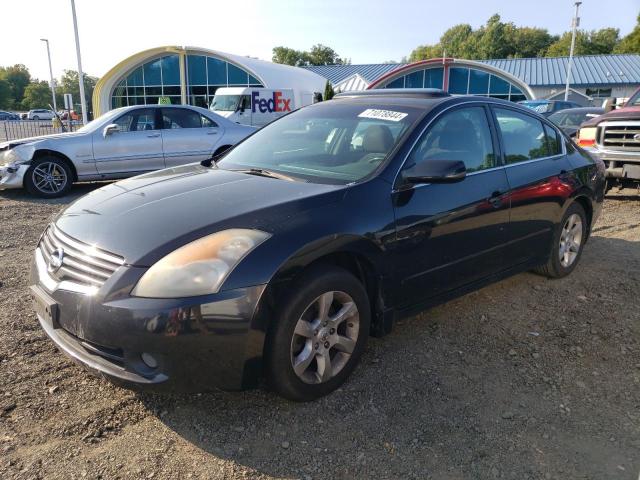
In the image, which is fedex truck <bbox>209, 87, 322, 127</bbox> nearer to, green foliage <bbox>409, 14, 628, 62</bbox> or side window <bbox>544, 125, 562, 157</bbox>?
side window <bbox>544, 125, 562, 157</bbox>

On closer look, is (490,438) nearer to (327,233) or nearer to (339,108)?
(327,233)

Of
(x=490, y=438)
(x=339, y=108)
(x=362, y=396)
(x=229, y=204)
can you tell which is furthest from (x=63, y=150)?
(x=490, y=438)

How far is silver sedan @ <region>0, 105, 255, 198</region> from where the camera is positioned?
8.70m

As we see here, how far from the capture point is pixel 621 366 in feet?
11.1

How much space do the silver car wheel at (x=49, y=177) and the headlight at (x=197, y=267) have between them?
7.47 metres

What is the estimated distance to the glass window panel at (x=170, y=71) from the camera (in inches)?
1481

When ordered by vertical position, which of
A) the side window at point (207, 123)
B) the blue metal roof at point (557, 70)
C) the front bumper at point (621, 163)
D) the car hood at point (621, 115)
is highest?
the blue metal roof at point (557, 70)

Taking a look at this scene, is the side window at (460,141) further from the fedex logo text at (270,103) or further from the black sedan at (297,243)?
the fedex logo text at (270,103)

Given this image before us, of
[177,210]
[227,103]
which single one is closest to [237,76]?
[227,103]

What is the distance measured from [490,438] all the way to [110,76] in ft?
134

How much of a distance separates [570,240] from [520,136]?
1.29m

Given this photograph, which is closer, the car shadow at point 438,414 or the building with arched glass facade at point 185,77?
the car shadow at point 438,414

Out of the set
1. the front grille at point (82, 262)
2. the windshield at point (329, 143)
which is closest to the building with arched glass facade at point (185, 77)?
the windshield at point (329, 143)

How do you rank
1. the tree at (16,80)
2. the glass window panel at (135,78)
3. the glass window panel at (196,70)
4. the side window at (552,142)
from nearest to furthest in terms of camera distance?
the side window at (552,142), the glass window panel at (196,70), the glass window panel at (135,78), the tree at (16,80)
